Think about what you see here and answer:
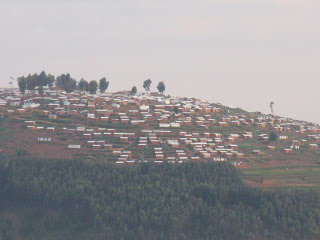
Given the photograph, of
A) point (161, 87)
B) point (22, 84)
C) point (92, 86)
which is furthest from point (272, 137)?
point (22, 84)

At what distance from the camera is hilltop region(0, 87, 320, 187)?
62.5 meters

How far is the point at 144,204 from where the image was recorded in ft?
162

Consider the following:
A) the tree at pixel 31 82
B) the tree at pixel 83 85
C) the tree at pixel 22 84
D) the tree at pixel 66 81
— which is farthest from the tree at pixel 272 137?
the tree at pixel 22 84

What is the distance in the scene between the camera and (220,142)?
7031 cm

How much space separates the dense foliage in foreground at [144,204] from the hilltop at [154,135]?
5170mm

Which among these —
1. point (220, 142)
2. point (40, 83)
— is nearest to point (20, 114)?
point (40, 83)

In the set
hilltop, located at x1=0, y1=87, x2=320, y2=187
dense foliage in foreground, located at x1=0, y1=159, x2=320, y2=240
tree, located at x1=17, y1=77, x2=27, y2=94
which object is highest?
tree, located at x1=17, y1=77, x2=27, y2=94

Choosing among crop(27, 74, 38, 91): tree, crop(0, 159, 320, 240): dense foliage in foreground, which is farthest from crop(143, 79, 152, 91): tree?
crop(0, 159, 320, 240): dense foliage in foreground

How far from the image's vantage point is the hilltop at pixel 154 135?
62500 millimetres

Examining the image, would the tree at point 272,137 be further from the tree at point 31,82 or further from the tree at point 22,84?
the tree at point 22,84

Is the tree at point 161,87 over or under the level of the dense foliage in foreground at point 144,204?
over

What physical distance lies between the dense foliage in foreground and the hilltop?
204 inches

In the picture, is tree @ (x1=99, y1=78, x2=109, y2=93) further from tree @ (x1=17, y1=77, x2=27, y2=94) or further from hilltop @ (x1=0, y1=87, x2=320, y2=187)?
tree @ (x1=17, y1=77, x2=27, y2=94)

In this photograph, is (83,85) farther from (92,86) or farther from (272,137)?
(272,137)
